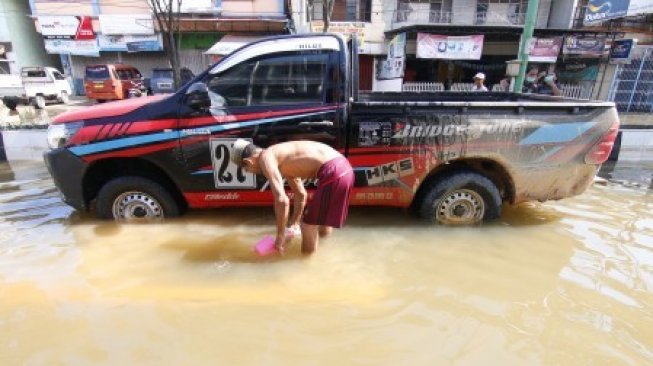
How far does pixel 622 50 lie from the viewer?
14.2 m

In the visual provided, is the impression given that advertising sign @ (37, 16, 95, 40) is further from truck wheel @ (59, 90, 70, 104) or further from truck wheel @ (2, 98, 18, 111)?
truck wheel @ (2, 98, 18, 111)

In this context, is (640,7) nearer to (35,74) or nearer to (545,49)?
(545,49)

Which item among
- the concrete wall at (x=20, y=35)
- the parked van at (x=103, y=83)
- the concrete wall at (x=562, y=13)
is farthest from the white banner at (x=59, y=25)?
the concrete wall at (x=562, y=13)

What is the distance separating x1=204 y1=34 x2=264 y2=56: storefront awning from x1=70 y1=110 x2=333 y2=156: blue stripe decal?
1294cm

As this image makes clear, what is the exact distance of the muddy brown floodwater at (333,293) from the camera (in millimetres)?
2482

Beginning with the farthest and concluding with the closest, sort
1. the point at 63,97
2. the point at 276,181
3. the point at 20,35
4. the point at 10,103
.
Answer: the point at 20,35, the point at 63,97, the point at 10,103, the point at 276,181

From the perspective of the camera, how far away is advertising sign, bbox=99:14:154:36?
19047mm

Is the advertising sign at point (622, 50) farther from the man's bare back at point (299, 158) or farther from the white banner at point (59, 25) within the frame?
the white banner at point (59, 25)

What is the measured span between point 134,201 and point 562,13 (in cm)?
2049

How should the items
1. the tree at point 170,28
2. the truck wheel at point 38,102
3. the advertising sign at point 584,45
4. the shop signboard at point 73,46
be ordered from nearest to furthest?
the tree at point 170,28 < the truck wheel at point 38,102 < the advertising sign at point 584,45 < the shop signboard at point 73,46

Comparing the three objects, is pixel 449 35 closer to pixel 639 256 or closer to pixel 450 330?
pixel 639 256

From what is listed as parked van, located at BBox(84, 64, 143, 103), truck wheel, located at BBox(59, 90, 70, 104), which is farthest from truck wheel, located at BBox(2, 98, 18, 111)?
parked van, located at BBox(84, 64, 143, 103)

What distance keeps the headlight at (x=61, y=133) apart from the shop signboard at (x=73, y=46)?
19082mm

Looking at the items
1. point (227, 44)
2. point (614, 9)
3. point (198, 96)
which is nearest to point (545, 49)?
point (614, 9)
